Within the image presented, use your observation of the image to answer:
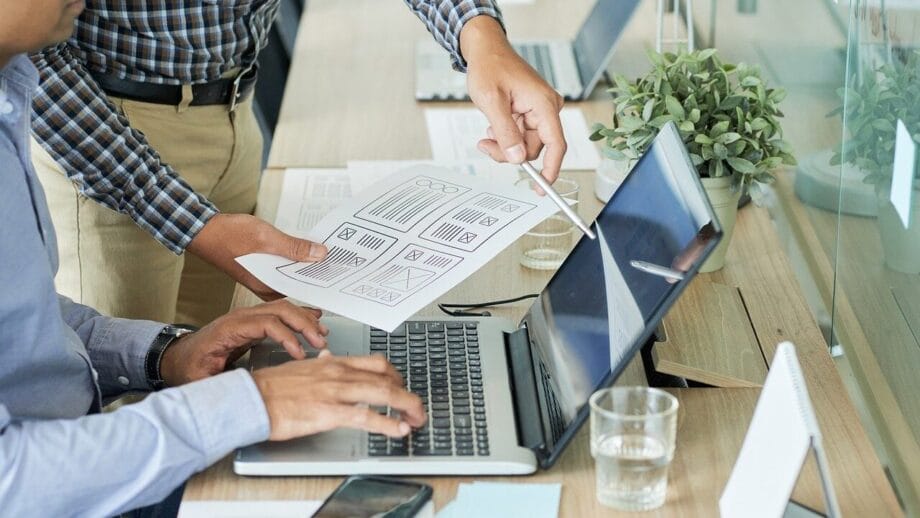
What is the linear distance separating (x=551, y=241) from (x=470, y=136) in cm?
55

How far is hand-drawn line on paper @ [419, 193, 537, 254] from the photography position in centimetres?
139

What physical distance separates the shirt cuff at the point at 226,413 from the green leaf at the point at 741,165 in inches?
29.8

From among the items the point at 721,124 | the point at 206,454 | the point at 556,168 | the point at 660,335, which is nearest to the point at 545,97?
the point at 556,168

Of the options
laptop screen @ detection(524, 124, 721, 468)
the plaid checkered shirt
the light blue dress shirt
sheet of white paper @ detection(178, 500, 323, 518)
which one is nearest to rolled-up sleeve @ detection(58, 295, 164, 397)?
the light blue dress shirt

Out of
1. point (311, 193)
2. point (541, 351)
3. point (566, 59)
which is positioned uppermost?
point (541, 351)

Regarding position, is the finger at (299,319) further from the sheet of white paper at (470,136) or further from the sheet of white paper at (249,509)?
the sheet of white paper at (470,136)

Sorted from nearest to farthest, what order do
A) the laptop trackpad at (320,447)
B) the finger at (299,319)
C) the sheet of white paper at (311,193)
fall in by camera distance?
the laptop trackpad at (320,447) < the finger at (299,319) < the sheet of white paper at (311,193)

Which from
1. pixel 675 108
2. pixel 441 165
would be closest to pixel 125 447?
pixel 675 108

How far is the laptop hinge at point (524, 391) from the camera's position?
3.92ft

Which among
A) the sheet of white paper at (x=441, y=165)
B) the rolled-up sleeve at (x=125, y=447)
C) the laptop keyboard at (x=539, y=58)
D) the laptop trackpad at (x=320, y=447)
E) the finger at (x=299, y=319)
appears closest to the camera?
the rolled-up sleeve at (x=125, y=447)

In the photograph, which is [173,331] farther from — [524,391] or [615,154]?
[615,154]

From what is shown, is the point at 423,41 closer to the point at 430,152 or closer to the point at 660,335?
the point at 430,152

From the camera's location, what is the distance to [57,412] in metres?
1.25

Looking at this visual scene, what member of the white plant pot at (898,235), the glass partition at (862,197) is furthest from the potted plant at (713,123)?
the white plant pot at (898,235)
